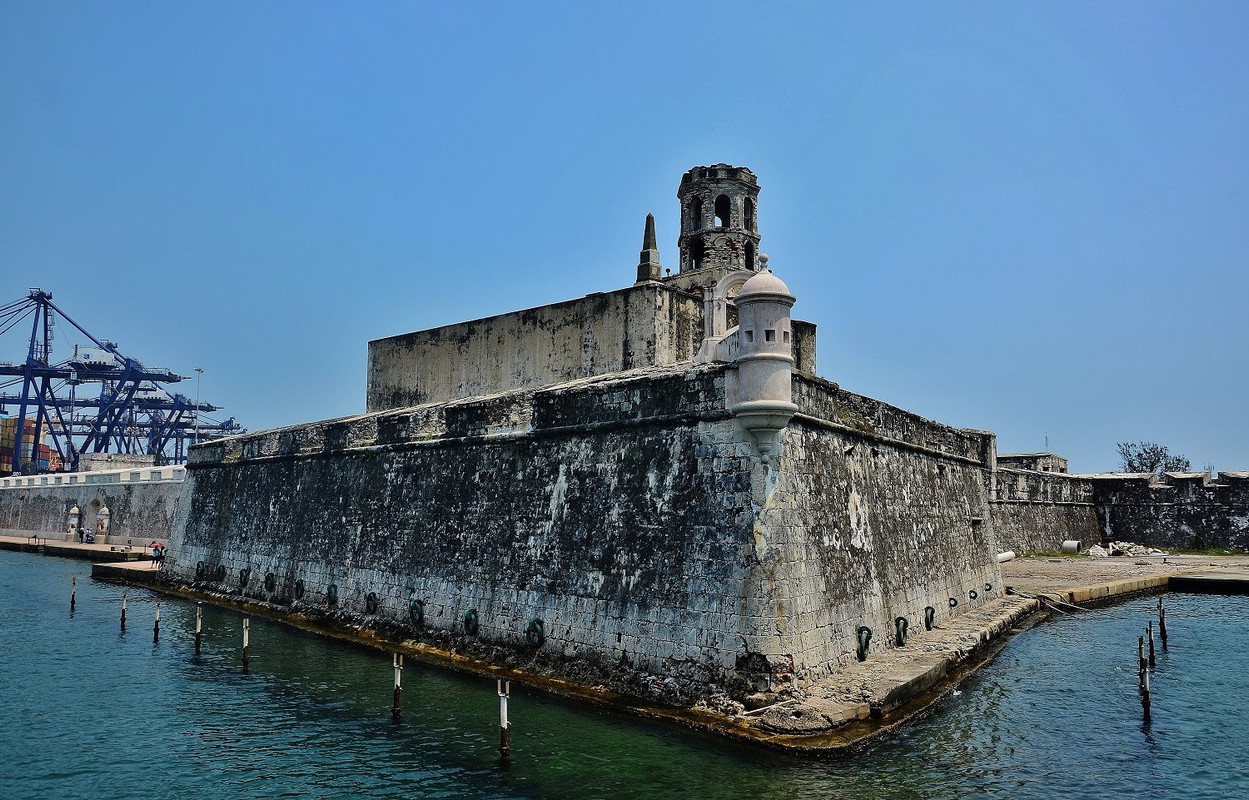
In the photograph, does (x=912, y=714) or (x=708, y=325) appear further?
(x=708, y=325)

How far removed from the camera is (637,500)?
44.8ft

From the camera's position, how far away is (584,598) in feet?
45.7

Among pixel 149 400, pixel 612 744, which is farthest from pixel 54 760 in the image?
pixel 149 400

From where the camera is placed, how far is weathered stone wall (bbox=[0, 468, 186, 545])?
4109 cm

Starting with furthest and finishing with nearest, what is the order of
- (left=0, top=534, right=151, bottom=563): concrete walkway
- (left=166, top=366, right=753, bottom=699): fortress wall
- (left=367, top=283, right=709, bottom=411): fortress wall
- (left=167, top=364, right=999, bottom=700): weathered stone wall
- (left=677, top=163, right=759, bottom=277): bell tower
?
(left=0, top=534, right=151, bottom=563): concrete walkway → (left=677, top=163, right=759, bottom=277): bell tower → (left=367, top=283, right=709, bottom=411): fortress wall → (left=166, top=366, right=753, bottom=699): fortress wall → (left=167, top=364, right=999, bottom=700): weathered stone wall

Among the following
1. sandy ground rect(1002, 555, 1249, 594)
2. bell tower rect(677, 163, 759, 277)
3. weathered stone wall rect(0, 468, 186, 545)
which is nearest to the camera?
bell tower rect(677, 163, 759, 277)

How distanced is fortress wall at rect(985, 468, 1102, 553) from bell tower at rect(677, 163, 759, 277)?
599 inches

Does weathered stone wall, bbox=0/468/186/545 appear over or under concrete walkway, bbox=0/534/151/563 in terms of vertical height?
over

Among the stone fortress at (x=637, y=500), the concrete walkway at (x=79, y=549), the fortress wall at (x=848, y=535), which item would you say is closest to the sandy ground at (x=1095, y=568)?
the stone fortress at (x=637, y=500)

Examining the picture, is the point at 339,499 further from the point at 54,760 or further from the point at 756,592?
the point at 756,592

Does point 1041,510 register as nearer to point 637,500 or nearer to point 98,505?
point 637,500

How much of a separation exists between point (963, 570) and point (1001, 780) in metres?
11.3

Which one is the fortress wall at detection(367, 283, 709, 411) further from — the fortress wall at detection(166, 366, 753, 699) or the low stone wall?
the low stone wall

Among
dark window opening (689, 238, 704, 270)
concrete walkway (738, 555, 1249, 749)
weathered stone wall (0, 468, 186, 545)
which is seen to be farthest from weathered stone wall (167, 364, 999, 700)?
weathered stone wall (0, 468, 186, 545)
